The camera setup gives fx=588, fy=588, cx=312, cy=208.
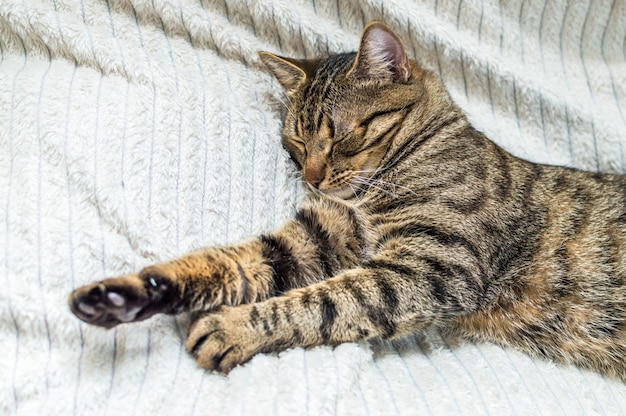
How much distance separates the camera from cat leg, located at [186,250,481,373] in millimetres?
1187

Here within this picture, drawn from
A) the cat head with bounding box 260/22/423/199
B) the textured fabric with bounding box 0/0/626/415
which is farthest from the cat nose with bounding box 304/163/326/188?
the textured fabric with bounding box 0/0/626/415

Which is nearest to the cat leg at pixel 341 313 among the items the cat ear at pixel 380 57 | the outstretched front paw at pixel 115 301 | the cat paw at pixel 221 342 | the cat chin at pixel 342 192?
the cat paw at pixel 221 342

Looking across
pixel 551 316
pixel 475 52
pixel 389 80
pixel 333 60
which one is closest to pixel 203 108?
pixel 333 60

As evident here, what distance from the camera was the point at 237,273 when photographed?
131cm

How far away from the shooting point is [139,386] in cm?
113

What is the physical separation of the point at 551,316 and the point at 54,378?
1.09 m

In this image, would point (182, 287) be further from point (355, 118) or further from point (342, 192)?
point (355, 118)

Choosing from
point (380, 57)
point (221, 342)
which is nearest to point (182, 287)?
point (221, 342)

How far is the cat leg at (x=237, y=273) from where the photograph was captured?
1097 mm

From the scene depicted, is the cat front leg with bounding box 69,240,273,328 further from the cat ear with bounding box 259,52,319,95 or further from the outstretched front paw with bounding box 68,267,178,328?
the cat ear with bounding box 259,52,319,95

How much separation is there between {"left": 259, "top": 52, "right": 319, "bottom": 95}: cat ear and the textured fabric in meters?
0.07

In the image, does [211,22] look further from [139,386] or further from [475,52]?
[139,386]

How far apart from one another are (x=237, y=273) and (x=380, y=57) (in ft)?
2.04

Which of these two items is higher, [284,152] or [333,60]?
[333,60]
